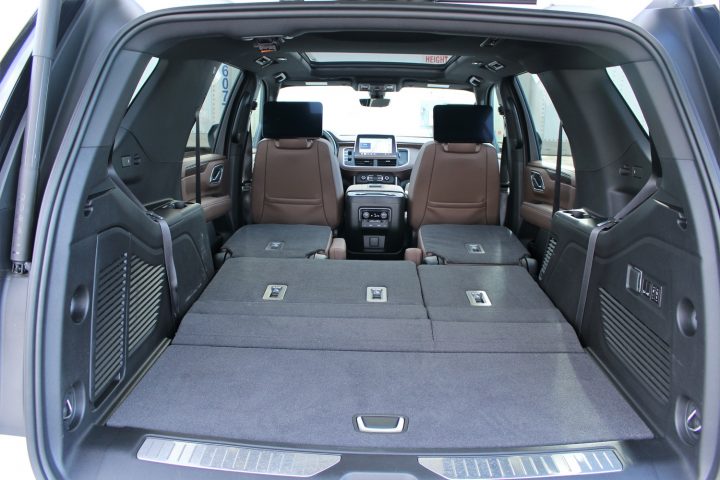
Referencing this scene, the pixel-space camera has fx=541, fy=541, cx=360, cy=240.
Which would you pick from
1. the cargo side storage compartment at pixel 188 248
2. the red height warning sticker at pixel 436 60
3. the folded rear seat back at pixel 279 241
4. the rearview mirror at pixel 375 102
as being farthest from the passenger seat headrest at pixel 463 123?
the cargo side storage compartment at pixel 188 248

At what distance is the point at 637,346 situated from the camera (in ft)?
5.80

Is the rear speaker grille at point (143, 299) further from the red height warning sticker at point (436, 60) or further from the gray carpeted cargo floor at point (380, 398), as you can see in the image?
the red height warning sticker at point (436, 60)

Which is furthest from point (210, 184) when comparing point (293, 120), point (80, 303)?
point (80, 303)

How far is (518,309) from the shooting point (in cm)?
250

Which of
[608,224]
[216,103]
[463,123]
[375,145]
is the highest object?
[216,103]

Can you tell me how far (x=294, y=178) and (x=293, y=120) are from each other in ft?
1.42

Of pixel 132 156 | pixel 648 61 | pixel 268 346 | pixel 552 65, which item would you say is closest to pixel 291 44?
pixel 132 156

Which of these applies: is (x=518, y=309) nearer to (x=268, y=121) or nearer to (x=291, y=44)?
(x=291, y=44)

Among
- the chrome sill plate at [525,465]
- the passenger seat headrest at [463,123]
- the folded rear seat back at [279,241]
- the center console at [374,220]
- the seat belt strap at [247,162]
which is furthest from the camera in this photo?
the seat belt strap at [247,162]

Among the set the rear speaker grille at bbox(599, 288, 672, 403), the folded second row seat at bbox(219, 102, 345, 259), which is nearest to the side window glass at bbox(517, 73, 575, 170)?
the folded second row seat at bbox(219, 102, 345, 259)

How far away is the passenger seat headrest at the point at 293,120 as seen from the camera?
4039 millimetres

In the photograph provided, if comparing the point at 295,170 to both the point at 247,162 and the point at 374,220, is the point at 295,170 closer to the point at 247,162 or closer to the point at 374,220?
the point at 247,162

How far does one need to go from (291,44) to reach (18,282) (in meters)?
2.01

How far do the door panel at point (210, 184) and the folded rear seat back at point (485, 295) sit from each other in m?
1.52
